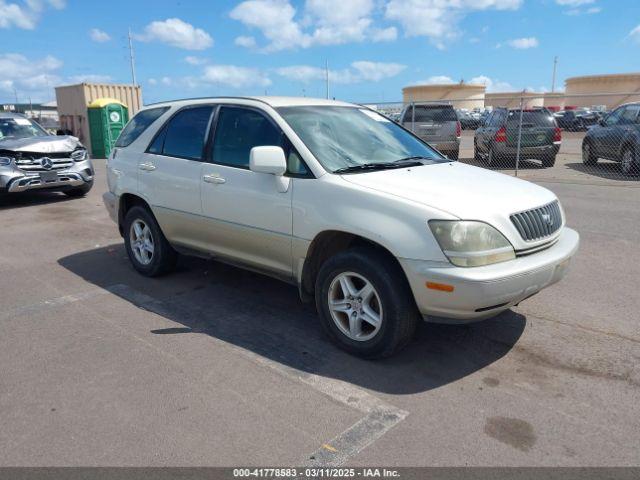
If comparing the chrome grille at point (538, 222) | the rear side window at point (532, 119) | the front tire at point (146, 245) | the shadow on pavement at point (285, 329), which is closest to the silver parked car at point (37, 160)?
the shadow on pavement at point (285, 329)

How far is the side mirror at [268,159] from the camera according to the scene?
3863 mm

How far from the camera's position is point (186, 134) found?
16.6 ft

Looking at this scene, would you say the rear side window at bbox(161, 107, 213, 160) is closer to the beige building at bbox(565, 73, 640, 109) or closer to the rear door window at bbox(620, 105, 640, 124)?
the rear door window at bbox(620, 105, 640, 124)

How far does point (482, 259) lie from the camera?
3.25 m

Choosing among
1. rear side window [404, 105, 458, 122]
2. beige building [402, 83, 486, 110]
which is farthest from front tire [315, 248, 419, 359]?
beige building [402, 83, 486, 110]

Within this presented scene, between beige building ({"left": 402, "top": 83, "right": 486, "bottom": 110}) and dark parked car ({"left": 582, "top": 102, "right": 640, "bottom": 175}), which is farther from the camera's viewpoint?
beige building ({"left": 402, "top": 83, "right": 486, "bottom": 110})

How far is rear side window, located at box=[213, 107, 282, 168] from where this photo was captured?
4312 mm

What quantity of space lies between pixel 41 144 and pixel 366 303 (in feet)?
28.9

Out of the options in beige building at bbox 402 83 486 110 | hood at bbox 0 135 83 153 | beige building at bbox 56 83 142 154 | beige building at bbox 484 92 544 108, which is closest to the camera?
hood at bbox 0 135 83 153

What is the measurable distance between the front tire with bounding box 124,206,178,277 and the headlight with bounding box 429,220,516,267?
124 inches

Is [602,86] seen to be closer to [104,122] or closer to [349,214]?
[104,122]

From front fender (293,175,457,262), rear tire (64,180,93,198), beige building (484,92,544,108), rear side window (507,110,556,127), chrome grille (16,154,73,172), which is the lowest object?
rear tire (64,180,93,198)

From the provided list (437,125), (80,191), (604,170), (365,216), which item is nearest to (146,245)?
(365,216)

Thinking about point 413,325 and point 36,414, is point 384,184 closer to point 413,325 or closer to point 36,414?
point 413,325
